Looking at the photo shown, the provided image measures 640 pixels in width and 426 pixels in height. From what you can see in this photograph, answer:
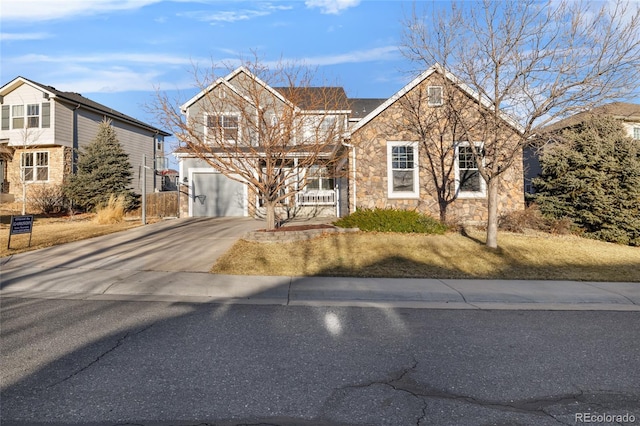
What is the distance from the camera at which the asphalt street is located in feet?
10.3

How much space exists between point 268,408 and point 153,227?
15.4 metres

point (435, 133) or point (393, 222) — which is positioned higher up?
point (435, 133)

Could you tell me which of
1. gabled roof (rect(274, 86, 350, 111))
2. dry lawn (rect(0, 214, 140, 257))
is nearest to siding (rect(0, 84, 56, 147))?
dry lawn (rect(0, 214, 140, 257))

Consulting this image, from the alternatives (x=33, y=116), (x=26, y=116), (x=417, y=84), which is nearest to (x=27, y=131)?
(x=33, y=116)

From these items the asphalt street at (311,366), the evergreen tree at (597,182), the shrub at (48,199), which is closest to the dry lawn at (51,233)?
the shrub at (48,199)

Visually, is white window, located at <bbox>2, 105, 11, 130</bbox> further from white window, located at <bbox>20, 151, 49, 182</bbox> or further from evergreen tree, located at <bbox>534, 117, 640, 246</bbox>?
evergreen tree, located at <bbox>534, 117, 640, 246</bbox>

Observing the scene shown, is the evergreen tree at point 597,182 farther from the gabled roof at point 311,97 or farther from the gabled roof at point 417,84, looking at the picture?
the gabled roof at point 311,97

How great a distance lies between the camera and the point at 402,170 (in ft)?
54.3

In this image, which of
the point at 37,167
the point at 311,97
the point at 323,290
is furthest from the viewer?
the point at 37,167

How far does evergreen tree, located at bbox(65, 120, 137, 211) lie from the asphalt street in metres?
20.0

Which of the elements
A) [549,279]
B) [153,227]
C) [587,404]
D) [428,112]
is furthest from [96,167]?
[587,404]

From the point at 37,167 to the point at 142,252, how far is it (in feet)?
66.2

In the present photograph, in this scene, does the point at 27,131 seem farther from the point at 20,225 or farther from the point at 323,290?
the point at 323,290

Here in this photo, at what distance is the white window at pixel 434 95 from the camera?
1486 centimetres
